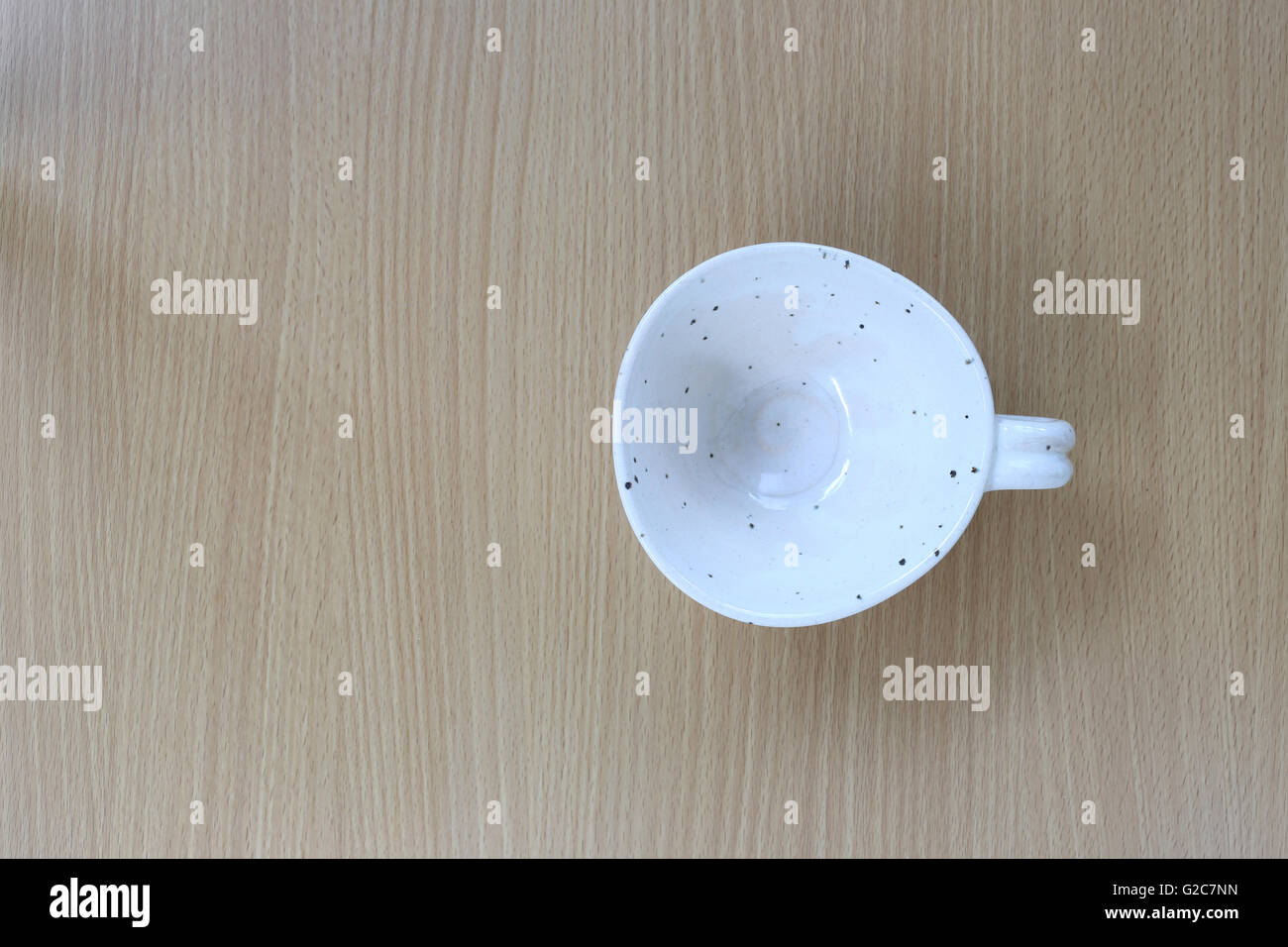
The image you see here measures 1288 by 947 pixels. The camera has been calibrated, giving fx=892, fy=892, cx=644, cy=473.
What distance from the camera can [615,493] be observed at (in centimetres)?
52

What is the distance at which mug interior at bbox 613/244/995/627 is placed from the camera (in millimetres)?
446

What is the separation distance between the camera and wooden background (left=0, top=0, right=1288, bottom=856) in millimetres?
518

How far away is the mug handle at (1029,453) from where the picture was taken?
429 millimetres

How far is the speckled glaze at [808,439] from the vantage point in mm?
440

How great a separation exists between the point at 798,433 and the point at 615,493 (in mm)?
112

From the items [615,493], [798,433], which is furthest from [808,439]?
[615,493]

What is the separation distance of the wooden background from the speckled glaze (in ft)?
0.18

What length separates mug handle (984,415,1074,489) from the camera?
1.41 feet

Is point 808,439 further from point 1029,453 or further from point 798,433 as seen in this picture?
point 1029,453

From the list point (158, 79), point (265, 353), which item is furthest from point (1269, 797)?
point (158, 79)

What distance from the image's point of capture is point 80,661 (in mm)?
523

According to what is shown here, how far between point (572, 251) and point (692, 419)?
0.12 metres
